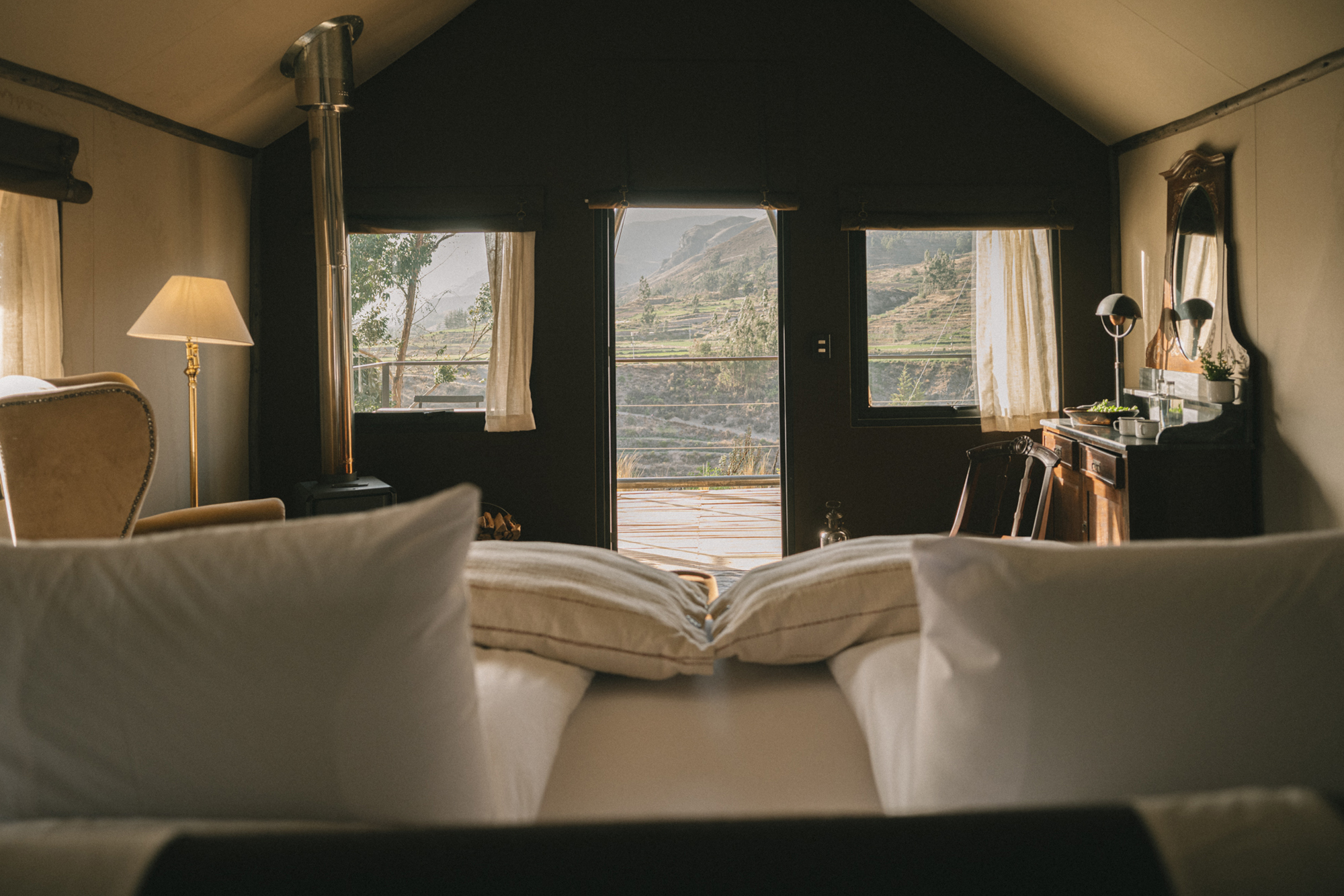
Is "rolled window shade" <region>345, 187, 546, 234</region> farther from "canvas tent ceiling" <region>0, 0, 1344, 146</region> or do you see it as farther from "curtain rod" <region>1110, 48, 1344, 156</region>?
"curtain rod" <region>1110, 48, 1344, 156</region>


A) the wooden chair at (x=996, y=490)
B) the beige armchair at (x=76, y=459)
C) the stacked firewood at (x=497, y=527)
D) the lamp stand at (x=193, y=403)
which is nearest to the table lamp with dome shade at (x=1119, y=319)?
the wooden chair at (x=996, y=490)

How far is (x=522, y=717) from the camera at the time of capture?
1141 millimetres

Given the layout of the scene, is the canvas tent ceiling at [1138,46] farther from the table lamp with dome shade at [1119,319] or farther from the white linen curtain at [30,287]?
the white linen curtain at [30,287]

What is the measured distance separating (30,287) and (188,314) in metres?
0.50

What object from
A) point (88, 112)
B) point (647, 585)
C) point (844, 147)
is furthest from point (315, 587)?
point (844, 147)

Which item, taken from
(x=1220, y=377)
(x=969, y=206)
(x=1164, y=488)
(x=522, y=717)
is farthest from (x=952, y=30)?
(x=522, y=717)

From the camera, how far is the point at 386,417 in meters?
4.66

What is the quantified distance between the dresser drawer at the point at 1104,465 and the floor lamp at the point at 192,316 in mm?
3421

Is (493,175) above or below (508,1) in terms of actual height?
below

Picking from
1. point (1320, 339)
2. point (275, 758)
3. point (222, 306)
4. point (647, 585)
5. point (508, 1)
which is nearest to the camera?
point (275, 758)

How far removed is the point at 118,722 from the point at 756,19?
462 centimetres

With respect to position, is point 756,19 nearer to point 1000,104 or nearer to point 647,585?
point 1000,104

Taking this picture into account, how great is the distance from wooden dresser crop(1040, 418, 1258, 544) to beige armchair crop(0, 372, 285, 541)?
10.8 feet

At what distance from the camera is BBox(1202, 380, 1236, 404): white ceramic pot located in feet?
11.9
